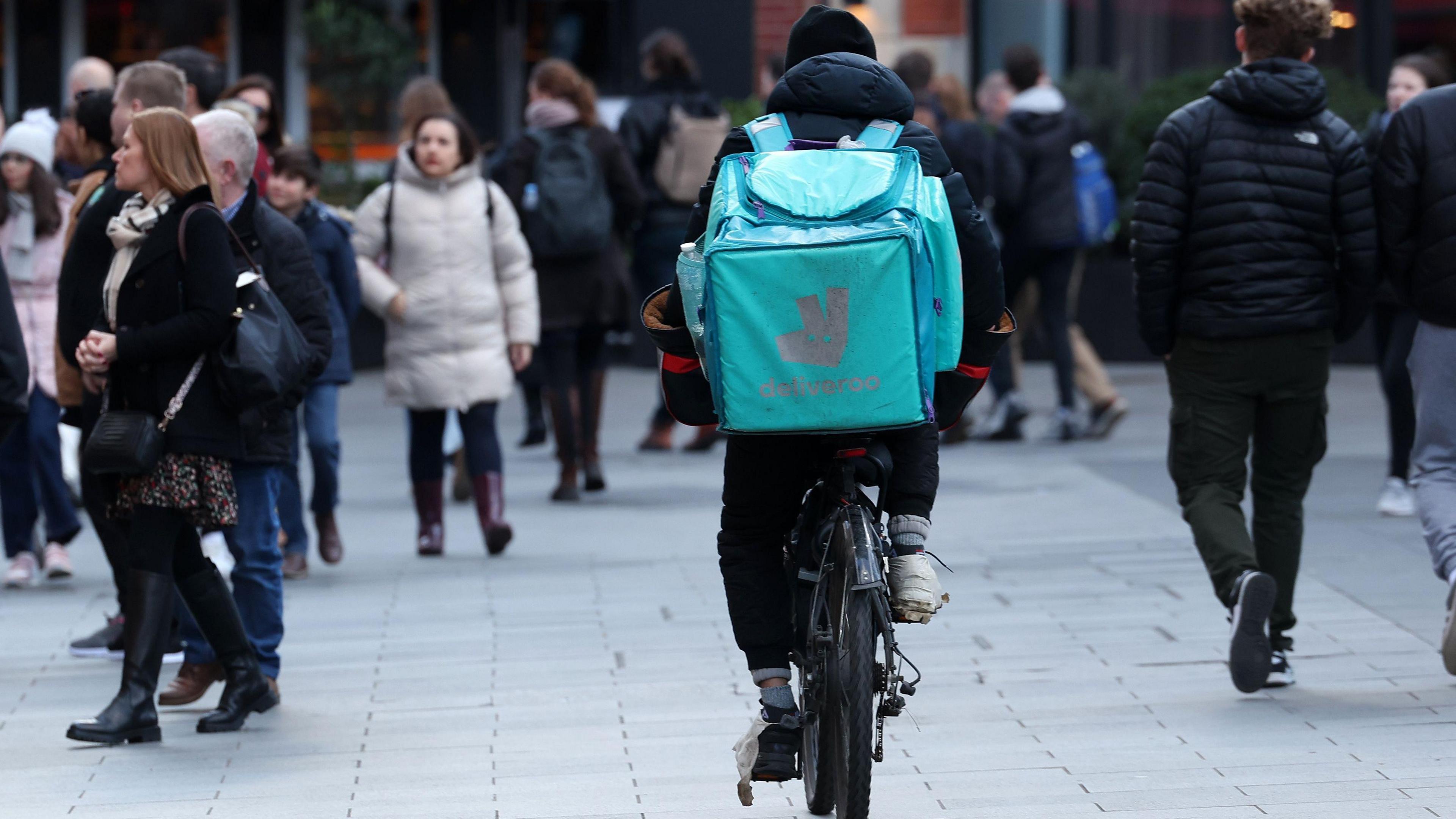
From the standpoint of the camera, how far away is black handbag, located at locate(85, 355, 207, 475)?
5371mm

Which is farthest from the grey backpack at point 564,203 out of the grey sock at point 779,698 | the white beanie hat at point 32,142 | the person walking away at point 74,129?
the grey sock at point 779,698

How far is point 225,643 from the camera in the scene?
5.70 m

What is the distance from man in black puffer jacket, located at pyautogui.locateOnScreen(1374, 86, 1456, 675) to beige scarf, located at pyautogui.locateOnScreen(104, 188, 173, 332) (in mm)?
3350

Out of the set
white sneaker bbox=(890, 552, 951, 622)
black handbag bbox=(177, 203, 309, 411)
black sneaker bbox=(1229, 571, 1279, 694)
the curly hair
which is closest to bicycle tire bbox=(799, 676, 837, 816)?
white sneaker bbox=(890, 552, 951, 622)

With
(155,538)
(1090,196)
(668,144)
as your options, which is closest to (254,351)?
(155,538)

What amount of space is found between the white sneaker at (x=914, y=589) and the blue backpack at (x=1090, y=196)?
7.99m

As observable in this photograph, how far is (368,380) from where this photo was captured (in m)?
16.0

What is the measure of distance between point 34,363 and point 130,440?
321cm

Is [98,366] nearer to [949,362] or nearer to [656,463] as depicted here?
[949,362]

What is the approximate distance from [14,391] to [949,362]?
273 centimetres

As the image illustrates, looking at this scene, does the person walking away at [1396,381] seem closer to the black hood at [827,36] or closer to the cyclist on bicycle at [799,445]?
the black hood at [827,36]

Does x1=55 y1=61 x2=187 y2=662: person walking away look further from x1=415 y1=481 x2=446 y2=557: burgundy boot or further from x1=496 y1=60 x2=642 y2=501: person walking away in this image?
x1=496 y1=60 x2=642 y2=501: person walking away

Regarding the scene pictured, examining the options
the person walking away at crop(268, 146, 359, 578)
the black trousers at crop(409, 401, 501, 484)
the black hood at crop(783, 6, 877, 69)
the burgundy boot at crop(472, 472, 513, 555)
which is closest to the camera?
the black hood at crop(783, 6, 877, 69)

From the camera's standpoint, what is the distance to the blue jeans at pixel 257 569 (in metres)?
5.91
